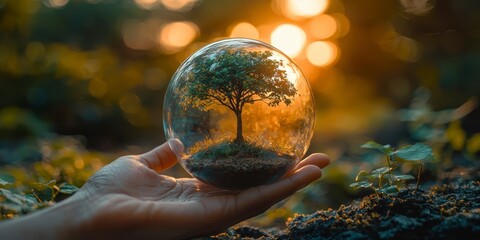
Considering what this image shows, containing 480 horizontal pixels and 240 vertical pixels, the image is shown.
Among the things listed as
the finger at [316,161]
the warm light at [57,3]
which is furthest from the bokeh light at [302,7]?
the finger at [316,161]

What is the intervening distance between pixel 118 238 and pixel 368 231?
1.15m

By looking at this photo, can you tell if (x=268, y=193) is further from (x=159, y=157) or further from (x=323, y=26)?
(x=323, y=26)

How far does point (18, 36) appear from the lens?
933 cm

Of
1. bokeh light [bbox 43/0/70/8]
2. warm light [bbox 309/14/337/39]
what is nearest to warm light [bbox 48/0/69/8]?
bokeh light [bbox 43/0/70/8]

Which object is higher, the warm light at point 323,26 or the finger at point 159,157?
the warm light at point 323,26

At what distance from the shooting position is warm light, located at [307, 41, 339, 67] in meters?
12.8

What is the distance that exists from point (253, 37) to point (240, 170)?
9080mm

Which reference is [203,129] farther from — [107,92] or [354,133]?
[107,92]

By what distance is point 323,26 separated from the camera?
43.6ft

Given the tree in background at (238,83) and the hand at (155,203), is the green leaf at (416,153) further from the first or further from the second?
the tree in background at (238,83)

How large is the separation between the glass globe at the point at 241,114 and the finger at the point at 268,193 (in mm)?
77

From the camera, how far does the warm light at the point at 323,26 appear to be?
13000mm

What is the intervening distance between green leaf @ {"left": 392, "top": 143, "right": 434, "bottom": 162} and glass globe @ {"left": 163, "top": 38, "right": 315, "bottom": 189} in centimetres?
52

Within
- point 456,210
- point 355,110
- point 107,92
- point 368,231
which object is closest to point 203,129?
point 368,231
